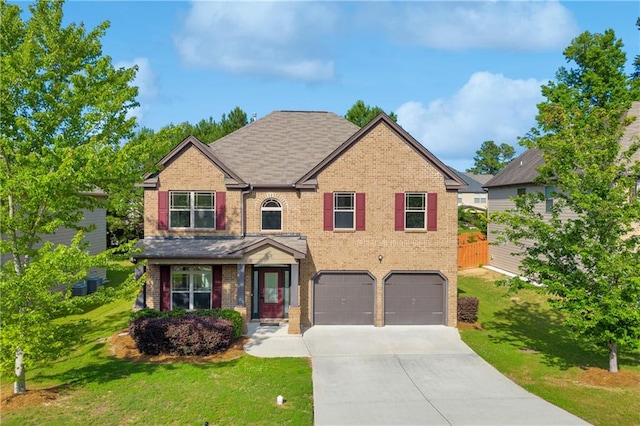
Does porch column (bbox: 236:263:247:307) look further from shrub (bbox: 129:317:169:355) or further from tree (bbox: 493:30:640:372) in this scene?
tree (bbox: 493:30:640:372)

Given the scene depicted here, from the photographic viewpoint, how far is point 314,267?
2017 cm

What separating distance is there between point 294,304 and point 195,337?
454 cm

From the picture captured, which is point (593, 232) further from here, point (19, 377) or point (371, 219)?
point (19, 377)

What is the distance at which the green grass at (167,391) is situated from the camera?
1109cm

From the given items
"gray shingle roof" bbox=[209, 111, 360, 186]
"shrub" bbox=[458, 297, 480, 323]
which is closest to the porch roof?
"gray shingle roof" bbox=[209, 111, 360, 186]

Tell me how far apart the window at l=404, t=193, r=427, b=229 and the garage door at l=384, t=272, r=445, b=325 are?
2197 mm

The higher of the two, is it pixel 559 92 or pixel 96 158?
pixel 559 92

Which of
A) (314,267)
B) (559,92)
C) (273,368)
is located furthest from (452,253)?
(559,92)

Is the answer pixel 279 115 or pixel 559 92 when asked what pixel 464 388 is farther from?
pixel 559 92

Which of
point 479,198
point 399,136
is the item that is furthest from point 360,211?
point 479,198

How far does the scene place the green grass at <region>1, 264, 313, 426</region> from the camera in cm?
1109

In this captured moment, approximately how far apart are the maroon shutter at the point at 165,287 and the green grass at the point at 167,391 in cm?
343

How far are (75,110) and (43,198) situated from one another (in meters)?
2.62

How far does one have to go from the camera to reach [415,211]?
802 inches
